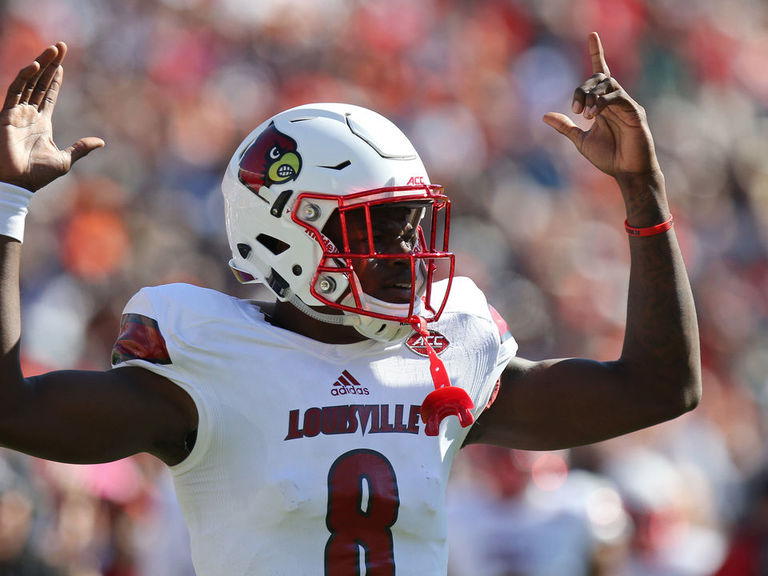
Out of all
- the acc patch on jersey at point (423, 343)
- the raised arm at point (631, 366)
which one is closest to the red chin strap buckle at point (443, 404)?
the acc patch on jersey at point (423, 343)

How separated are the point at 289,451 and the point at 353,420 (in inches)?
5.8

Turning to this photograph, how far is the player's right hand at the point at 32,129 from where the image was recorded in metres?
2.25

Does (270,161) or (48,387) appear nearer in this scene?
(48,387)

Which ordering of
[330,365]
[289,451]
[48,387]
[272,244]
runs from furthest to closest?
[272,244] → [330,365] → [289,451] → [48,387]

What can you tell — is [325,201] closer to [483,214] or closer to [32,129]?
[32,129]

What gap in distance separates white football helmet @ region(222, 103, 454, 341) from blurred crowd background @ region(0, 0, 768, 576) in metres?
1.64

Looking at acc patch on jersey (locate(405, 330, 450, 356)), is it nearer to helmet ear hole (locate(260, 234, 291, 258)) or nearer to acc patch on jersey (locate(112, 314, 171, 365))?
helmet ear hole (locate(260, 234, 291, 258))

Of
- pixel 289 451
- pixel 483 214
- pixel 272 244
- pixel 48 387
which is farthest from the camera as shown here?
pixel 483 214

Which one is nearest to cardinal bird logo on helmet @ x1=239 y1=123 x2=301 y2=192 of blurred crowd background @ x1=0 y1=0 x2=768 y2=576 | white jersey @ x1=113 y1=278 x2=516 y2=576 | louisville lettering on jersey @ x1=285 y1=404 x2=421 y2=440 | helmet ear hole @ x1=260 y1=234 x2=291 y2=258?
helmet ear hole @ x1=260 y1=234 x2=291 y2=258

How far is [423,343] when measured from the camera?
100 inches

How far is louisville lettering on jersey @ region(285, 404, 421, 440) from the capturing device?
2391 mm

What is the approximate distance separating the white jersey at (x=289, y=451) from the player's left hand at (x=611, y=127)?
654 millimetres

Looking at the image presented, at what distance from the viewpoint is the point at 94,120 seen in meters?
6.79

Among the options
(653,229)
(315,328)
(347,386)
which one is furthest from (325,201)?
(653,229)
